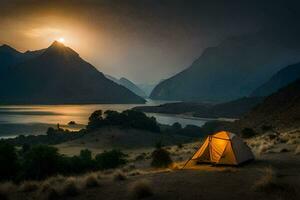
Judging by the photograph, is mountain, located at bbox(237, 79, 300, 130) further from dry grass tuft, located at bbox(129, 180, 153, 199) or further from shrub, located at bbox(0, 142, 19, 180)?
dry grass tuft, located at bbox(129, 180, 153, 199)

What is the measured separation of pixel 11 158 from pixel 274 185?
83.2ft

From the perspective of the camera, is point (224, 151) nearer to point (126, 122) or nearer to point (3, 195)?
point (3, 195)

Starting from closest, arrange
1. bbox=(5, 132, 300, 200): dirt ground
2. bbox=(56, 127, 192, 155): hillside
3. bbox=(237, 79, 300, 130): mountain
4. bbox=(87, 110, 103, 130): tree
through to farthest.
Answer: bbox=(5, 132, 300, 200): dirt ground → bbox=(237, 79, 300, 130): mountain → bbox=(56, 127, 192, 155): hillside → bbox=(87, 110, 103, 130): tree

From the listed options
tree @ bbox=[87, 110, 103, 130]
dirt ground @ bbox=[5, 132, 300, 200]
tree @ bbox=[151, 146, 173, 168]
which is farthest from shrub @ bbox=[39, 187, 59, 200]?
tree @ bbox=[87, 110, 103, 130]

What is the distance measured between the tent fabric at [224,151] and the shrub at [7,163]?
1705 centimetres

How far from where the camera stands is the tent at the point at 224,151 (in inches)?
1020

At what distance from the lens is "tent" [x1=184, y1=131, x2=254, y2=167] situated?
25906 mm

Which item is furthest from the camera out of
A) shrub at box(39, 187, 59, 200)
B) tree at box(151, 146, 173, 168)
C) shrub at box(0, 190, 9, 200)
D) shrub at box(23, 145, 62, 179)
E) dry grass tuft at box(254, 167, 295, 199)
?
shrub at box(23, 145, 62, 179)

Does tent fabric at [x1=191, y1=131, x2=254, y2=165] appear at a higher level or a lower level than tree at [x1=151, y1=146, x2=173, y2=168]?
higher

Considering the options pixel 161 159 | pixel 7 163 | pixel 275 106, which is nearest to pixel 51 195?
pixel 161 159

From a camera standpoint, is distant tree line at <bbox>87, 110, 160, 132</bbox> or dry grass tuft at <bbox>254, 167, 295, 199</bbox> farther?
distant tree line at <bbox>87, 110, 160, 132</bbox>

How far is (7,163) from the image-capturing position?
117ft

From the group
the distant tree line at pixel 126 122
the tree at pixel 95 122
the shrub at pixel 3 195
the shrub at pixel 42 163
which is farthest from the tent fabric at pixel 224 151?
the tree at pixel 95 122

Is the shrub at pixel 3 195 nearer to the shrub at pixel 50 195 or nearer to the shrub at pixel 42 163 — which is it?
the shrub at pixel 50 195
